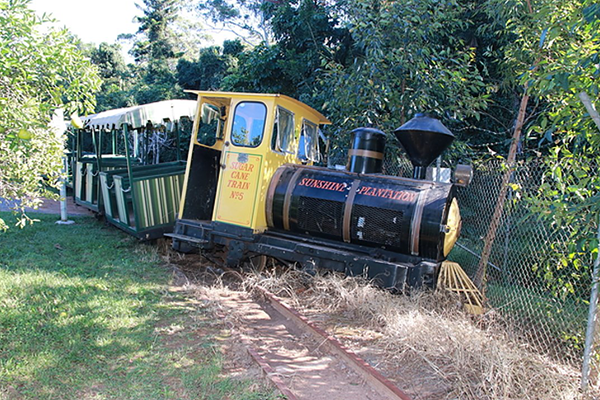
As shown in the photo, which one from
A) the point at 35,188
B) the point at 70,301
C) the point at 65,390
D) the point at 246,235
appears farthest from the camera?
the point at 246,235

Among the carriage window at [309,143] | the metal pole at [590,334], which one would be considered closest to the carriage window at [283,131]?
the carriage window at [309,143]

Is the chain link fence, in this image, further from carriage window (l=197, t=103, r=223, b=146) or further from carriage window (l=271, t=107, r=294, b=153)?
carriage window (l=197, t=103, r=223, b=146)

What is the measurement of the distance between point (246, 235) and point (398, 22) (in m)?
3.87

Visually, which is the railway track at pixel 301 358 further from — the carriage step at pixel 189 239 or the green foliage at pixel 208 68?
the green foliage at pixel 208 68

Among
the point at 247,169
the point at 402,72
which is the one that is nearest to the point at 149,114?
the point at 247,169

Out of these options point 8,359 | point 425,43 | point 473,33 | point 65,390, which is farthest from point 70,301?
point 473,33

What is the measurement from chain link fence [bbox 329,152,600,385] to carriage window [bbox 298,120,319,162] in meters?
1.32

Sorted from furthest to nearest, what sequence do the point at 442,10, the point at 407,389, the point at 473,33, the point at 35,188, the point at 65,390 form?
the point at 473,33 < the point at 442,10 < the point at 35,188 < the point at 407,389 < the point at 65,390

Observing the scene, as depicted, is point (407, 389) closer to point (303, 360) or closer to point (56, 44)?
point (303, 360)

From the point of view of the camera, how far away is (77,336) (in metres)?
3.86

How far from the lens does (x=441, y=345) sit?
3.74 metres

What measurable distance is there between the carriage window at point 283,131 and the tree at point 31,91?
235 centimetres

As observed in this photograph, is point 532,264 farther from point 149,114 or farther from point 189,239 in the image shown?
point 149,114

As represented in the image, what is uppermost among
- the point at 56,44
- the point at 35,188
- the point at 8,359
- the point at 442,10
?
the point at 442,10
